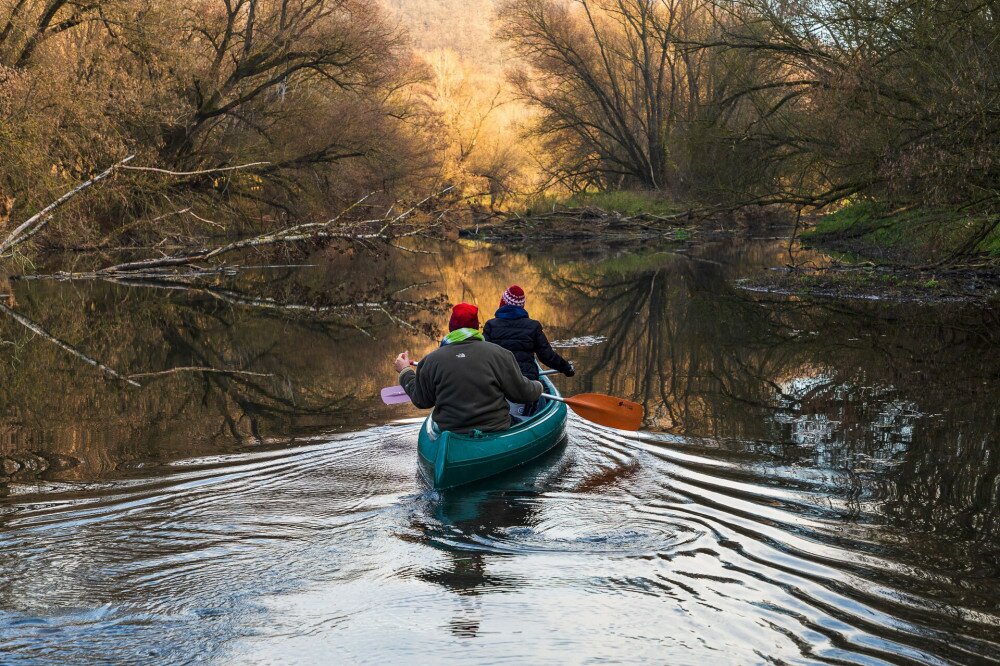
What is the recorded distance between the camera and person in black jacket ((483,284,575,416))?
877 centimetres

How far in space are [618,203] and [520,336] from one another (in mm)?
31528

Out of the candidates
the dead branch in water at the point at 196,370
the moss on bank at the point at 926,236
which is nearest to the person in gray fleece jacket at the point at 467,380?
the dead branch in water at the point at 196,370

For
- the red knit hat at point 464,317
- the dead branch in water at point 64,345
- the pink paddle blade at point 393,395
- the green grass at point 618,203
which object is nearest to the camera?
the red knit hat at point 464,317

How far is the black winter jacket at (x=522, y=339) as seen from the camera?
28.8 feet

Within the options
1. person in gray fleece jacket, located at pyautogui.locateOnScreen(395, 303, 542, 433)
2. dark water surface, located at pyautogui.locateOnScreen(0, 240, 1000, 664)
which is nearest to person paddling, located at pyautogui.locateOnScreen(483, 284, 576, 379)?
dark water surface, located at pyautogui.locateOnScreen(0, 240, 1000, 664)

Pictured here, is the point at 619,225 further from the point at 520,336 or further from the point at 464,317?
the point at 464,317

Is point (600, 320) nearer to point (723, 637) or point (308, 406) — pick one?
point (308, 406)

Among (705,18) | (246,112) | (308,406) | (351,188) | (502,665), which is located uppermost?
(705,18)

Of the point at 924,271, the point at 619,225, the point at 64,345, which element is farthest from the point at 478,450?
the point at 619,225

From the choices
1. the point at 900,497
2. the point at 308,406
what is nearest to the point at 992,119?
the point at 900,497

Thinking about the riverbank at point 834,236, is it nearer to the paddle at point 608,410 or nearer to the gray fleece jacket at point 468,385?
the paddle at point 608,410

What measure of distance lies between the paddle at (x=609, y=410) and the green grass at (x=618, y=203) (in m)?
29.9

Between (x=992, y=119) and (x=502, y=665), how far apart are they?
11313mm

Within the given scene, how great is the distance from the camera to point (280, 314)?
16.5m
